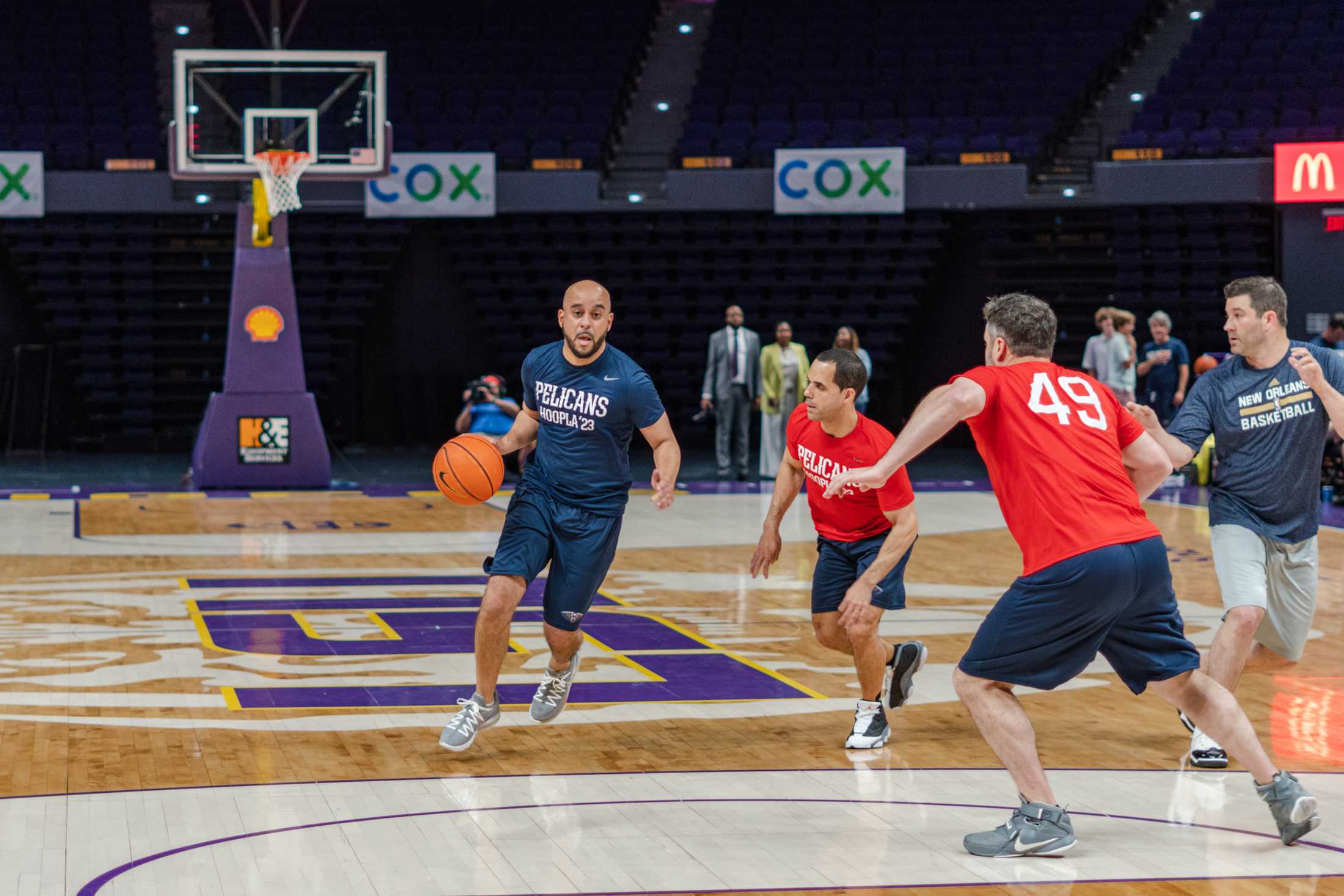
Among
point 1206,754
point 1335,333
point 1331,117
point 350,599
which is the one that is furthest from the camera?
point 1331,117

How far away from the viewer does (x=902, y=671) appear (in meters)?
6.09

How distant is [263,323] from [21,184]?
5.21m

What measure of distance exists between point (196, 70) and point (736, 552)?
778 centimetres

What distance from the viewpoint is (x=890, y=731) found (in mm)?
6137

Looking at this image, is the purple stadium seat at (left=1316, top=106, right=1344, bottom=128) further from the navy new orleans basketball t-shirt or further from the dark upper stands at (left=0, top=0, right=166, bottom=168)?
the navy new orleans basketball t-shirt

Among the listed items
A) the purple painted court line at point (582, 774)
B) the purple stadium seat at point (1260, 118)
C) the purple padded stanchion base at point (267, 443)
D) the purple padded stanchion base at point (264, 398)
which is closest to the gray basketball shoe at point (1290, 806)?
the purple painted court line at point (582, 774)

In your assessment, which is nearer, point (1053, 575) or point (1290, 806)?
point (1053, 575)

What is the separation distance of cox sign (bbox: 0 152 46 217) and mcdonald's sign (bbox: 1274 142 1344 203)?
48.8 feet

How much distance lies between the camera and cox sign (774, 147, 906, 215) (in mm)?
19750

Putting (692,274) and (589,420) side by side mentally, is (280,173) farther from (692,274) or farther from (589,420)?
(589,420)

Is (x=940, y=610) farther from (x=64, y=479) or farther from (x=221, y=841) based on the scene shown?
(x=64, y=479)

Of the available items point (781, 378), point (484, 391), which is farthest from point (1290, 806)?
point (781, 378)

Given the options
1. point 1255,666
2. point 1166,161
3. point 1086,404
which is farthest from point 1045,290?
point 1086,404

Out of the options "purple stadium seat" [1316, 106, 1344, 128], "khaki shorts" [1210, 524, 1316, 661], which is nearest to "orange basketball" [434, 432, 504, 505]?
"khaki shorts" [1210, 524, 1316, 661]
